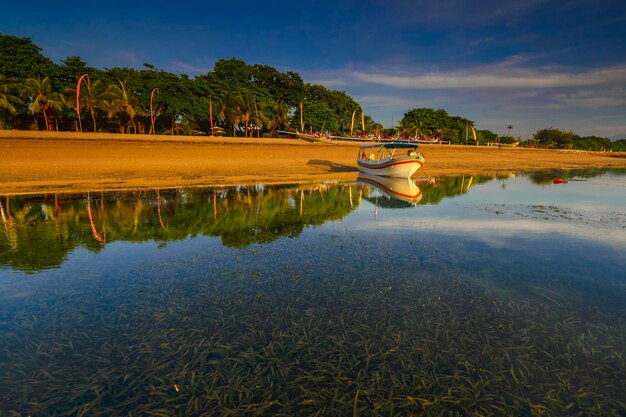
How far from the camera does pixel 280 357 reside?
16.6 ft

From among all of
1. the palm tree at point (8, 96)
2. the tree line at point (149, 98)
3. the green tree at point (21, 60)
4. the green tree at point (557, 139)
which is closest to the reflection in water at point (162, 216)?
the tree line at point (149, 98)

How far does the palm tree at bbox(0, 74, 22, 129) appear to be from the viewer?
1830 inches

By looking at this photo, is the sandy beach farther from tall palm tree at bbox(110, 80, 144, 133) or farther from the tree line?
A: tall palm tree at bbox(110, 80, 144, 133)

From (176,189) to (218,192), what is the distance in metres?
3.82

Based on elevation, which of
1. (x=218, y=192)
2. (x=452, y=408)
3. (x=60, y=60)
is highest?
(x=60, y=60)

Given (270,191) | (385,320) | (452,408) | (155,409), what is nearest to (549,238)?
(385,320)

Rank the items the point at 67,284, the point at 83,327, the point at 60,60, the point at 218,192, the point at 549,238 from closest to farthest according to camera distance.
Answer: the point at 83,327 < the point at 67,284 < the point at 549,238 < the point at 218,192 < the point at 60,60

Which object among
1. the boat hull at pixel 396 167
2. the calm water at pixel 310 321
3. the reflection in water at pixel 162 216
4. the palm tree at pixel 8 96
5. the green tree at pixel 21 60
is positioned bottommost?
the calm water at pixel 310 321

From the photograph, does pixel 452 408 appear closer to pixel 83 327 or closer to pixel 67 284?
pixel 83 327

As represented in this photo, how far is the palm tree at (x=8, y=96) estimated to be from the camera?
46.5 m

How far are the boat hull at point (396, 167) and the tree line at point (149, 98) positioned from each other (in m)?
37.8

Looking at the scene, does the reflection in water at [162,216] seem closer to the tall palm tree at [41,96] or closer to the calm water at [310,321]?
the calm water at [310,321]

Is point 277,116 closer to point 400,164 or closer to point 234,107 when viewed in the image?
point 234,107

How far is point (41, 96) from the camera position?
4903 centimetres
